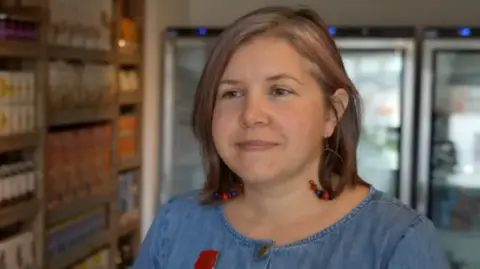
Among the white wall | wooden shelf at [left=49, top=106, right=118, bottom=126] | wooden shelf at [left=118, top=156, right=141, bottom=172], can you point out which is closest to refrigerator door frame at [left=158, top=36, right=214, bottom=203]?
wooden shelf at [left=118, top=156, right=141, bottom=172]

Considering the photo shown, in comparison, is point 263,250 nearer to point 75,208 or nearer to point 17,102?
point 17,102

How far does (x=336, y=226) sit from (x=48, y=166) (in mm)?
1501

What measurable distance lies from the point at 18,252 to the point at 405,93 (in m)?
1.52

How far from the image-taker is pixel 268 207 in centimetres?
107

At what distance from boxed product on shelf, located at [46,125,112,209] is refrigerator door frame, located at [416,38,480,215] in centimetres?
120

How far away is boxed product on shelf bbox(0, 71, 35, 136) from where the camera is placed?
203 centimetres

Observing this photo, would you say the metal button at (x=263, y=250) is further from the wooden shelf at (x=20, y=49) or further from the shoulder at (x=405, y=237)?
the wooden shelf at (x=20, y=49)

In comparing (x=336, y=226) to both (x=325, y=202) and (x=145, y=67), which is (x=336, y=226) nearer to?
(x=325, y=202)

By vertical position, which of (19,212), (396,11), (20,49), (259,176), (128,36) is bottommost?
(19,212)

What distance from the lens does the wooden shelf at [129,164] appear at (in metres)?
2.97

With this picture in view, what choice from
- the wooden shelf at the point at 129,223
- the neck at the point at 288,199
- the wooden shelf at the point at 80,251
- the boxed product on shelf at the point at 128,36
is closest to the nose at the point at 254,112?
the neck at the point at 288,199

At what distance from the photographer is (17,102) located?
2.11 meters

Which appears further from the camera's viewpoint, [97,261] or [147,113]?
[147,113]

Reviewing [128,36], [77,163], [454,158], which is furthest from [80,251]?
[454,158]
